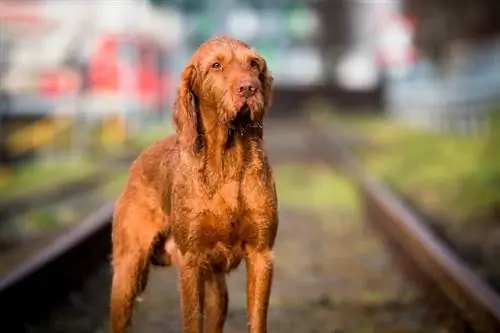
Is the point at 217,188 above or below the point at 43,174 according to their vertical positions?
above

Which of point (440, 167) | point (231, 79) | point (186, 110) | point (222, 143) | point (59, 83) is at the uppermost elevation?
point (231, 79)

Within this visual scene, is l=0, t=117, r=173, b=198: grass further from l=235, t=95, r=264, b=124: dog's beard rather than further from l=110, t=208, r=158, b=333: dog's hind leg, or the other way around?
l=235, t=95, r=264, b=124: dog's beard

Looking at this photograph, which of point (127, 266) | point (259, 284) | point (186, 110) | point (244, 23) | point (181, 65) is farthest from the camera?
point (244, 23)

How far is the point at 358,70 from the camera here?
1543 cm

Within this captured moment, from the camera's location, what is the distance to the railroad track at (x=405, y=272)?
4.87 meters

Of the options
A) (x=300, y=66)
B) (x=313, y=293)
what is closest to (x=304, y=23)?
→ (x=300, y=66)

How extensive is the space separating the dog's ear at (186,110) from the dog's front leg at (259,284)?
1.37ft

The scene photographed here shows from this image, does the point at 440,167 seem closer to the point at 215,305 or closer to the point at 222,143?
the point at 215,305

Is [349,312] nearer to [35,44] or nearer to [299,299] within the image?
[299,299]

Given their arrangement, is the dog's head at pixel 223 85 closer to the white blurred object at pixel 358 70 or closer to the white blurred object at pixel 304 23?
the white blurred object at pixel 304 23

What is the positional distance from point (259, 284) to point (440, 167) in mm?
9154

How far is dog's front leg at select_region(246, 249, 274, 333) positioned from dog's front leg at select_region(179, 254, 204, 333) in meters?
0.17

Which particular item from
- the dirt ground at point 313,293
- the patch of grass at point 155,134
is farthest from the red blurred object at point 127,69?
the dirt ground at point 313,293

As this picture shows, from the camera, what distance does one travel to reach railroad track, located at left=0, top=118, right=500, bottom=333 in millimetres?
4871
